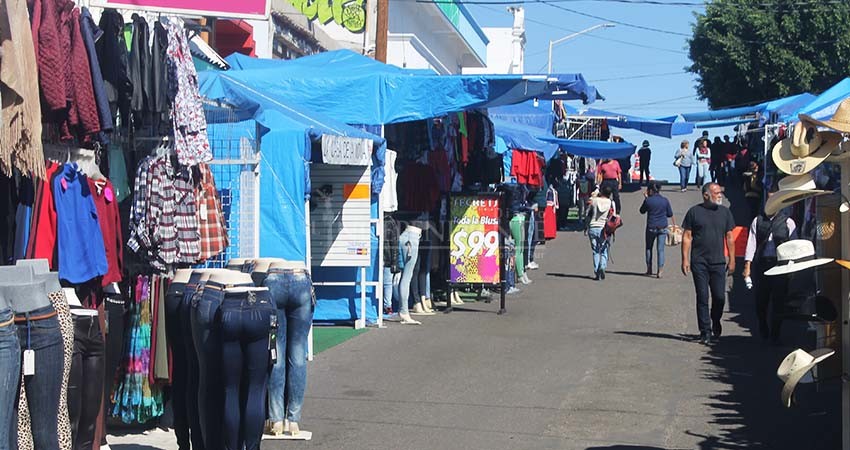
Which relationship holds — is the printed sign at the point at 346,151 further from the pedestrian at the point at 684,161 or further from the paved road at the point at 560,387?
the pedestrian at the point at 684,161

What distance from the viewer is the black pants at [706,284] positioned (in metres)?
14.9

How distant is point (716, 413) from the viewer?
10602 millimetres

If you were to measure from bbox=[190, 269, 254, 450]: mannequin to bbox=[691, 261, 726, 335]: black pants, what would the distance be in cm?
843

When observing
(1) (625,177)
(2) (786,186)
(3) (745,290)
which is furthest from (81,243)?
(1) (625,177)

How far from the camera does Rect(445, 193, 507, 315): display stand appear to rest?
18.6m

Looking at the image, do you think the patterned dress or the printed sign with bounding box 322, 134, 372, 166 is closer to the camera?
the patterned dress

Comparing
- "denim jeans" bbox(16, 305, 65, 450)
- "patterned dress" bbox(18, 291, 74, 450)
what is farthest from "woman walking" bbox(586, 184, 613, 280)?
"denim jeans" bbox(16, 305, 65, 450)

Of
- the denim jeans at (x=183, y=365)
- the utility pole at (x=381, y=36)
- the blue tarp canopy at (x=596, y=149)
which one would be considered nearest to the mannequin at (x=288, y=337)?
the denim jeans at (x=183, y=365)

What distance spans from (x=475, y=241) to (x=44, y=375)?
501 inches

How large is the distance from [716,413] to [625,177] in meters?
35.1

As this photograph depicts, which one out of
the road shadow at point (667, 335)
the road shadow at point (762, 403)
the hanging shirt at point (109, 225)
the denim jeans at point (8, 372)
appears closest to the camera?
the denim jeans at point (8, 372)

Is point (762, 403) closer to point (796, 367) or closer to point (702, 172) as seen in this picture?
point (796, 367)

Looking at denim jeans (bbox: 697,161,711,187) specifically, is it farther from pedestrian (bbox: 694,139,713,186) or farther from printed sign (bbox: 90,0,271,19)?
printed sign (bbox: 90,0,271,19)

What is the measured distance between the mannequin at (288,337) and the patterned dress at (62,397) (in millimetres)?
2270
